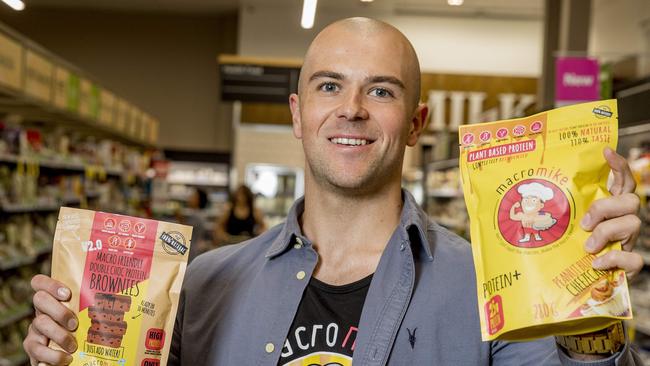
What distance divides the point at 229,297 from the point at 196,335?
129 millimetres

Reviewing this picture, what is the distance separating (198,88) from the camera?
51.3ft

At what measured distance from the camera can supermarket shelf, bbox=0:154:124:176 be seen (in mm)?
5332

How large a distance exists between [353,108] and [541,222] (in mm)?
634

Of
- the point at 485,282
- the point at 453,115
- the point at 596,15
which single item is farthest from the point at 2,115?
the point at 596,15

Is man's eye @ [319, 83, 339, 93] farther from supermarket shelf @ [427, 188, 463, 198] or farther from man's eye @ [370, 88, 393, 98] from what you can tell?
supermarket shelf @ [427, 188, 463, 198]

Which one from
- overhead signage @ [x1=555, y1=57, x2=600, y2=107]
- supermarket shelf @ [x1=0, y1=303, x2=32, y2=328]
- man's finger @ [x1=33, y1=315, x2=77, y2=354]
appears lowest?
supermarket shelf @ [x1=0, y1=303, x2=32, y2=328]

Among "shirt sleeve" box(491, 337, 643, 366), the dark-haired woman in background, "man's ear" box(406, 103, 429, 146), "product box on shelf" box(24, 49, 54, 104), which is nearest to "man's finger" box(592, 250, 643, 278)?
"shirt sleeve" box(491, 337, 643, 366)

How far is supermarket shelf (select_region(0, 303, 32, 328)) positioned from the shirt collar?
4.08 m

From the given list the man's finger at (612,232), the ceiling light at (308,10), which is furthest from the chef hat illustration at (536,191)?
the ceiling light at (308,10)

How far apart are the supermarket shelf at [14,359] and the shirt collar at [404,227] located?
4.08 meters

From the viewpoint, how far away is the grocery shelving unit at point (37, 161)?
5344mm

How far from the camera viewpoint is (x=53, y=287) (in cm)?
145

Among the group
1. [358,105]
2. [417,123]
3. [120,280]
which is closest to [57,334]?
[120,280]

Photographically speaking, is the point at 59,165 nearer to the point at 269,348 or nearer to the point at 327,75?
the point at 327,75
